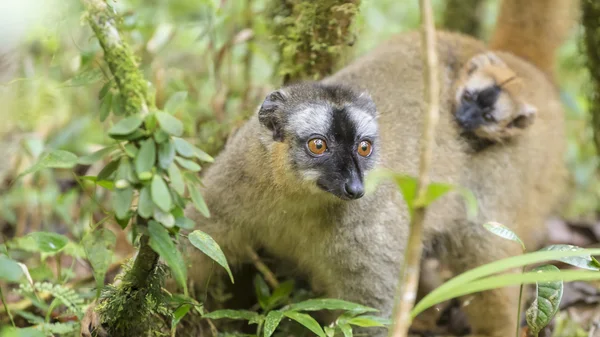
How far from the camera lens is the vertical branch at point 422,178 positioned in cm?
230

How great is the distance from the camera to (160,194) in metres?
2.64

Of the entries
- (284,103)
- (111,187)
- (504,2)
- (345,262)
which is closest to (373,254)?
(345,262)

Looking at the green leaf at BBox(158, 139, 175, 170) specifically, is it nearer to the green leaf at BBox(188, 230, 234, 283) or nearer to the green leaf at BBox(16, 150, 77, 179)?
the green leaf at BBox(188, 230, 234, 283)

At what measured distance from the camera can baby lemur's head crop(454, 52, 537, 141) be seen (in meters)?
5.18

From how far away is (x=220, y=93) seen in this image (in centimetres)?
566

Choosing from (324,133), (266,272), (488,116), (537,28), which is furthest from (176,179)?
(537,28)

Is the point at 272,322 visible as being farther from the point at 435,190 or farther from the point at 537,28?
the point at 537,28

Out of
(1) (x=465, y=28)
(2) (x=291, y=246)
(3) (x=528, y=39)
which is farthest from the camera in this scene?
(1) (x=465, y=28)

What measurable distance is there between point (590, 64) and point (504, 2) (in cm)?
106

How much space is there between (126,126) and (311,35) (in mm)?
2324

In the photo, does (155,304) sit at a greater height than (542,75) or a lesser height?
lesser

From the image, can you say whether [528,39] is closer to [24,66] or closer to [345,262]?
[345,262]

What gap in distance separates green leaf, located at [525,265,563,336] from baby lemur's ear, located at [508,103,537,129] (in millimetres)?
2341

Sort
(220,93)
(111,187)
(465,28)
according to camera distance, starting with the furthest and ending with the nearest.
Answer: (465,28) < (220,93) < (111,187)
